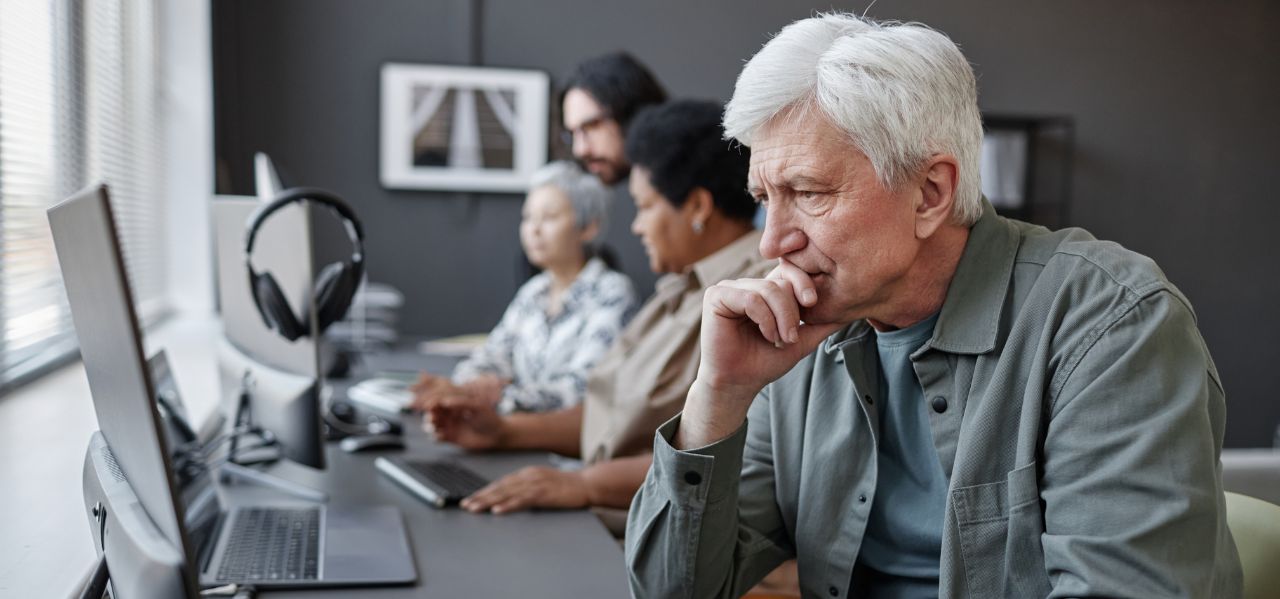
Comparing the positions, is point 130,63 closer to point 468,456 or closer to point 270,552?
point 468,456

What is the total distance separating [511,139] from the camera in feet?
15.7

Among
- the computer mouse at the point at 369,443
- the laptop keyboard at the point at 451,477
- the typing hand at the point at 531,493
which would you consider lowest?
the computer mouse at the point at 369,443

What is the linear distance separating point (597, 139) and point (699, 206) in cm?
89

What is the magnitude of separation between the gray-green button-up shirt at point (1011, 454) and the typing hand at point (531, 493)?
41 centimetres

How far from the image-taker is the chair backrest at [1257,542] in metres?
1.14

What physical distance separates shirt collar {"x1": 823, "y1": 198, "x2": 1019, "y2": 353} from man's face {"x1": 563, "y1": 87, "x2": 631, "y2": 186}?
6.00 ft

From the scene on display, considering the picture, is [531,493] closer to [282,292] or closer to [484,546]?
[484,546]

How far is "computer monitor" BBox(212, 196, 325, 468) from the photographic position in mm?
1775

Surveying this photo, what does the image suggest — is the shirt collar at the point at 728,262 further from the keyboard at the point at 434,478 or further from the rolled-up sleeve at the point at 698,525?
the rolled-up sleeve at the point at 698,525

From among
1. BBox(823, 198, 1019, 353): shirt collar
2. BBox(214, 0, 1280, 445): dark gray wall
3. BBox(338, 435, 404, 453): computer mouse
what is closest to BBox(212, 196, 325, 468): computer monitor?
BBox(338, 435, 404, 453): computer mouse

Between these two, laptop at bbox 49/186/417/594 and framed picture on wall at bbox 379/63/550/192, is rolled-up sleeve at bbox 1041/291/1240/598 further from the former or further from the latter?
framed picture on wall at bbox 379/63/550/192

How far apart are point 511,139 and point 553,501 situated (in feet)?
10.7

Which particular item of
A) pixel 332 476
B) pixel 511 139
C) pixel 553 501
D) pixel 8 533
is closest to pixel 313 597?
pixel 8 533

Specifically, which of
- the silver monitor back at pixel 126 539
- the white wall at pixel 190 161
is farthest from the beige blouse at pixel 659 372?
the white wall at pixel 190 161
